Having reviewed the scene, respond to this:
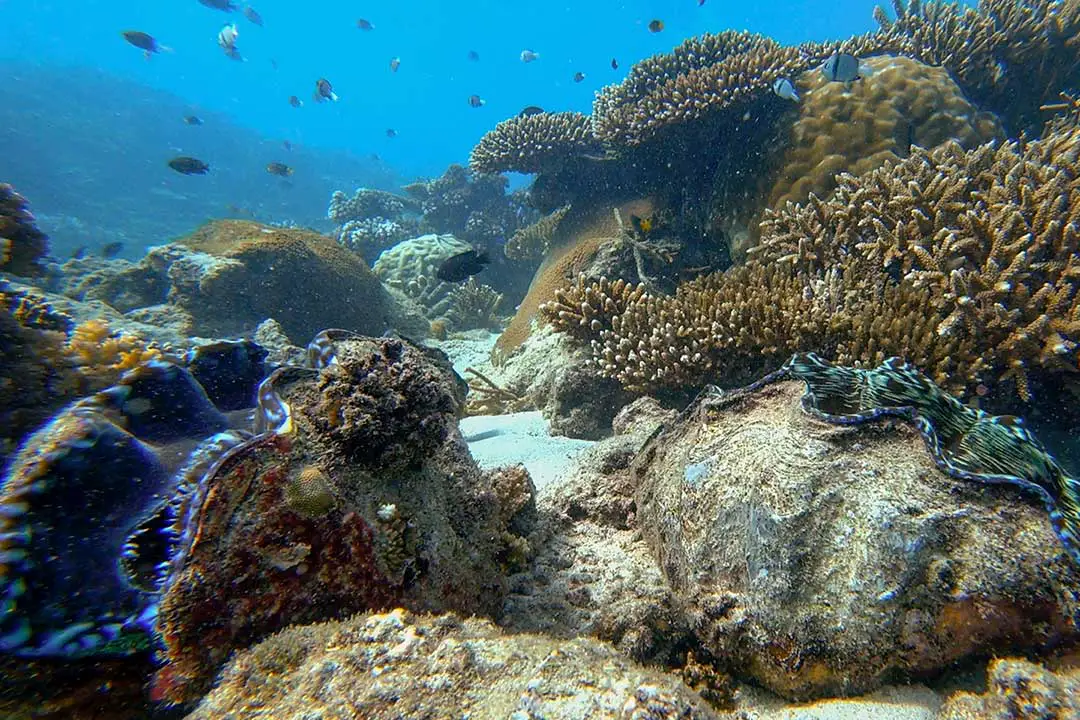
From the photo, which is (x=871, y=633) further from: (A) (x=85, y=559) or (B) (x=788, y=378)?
(A) (x=85, y=559)

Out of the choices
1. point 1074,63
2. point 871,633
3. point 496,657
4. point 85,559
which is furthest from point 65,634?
point 1074,63

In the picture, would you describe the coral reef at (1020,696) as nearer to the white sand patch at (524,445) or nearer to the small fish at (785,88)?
the white sand patch at (524,445)

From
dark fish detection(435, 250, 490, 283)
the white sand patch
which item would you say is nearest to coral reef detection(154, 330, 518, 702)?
the white sand patch

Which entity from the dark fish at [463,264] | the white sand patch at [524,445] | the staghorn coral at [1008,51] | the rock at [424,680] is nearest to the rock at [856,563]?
the rock at [424,680]

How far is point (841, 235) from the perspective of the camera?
14.6 ft

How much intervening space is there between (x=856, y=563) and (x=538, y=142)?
834cm

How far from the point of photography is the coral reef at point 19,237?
457 centimetres

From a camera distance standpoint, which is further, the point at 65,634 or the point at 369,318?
the point at 369,318

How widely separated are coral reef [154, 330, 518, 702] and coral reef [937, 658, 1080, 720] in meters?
1.57

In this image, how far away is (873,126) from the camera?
5930 millimetres

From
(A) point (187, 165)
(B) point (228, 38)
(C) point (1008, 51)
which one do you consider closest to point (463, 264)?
(A) point (187, 165)

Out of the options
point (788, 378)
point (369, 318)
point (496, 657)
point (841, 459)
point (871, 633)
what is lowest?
point (871, 633)

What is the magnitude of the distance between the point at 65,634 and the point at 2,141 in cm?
4102

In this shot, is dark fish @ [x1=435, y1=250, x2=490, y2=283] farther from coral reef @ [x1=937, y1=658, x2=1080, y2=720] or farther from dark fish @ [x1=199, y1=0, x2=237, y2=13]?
dark fish @ [x1=199, y1=0, x2=237, y2=13]
